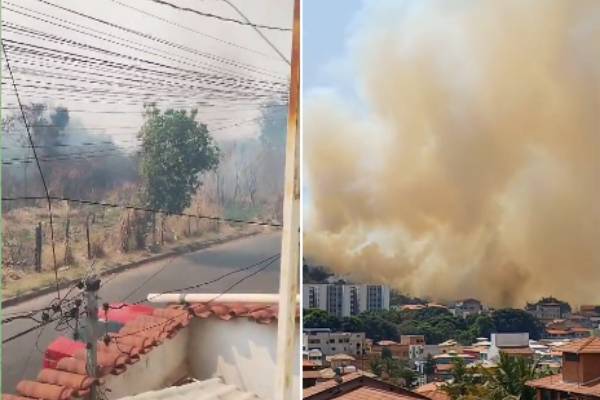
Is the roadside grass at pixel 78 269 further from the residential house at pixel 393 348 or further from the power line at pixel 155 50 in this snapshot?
the residential house at pixel 393 348

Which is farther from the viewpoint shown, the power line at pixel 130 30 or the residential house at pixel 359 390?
the residential house at pixel 359 390

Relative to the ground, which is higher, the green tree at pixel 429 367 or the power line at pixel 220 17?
the power line at pixel 220 17

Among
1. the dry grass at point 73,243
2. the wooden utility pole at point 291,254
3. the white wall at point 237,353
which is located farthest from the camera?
the wooden utility pole at point 291,254

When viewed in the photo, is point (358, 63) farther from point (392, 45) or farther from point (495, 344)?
point (495, 344)

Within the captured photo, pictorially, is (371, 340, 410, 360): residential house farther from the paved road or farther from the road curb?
the road curb

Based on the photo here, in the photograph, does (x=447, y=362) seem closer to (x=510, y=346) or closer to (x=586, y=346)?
(x=510, y=346)

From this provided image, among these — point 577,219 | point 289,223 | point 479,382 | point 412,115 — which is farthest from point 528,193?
point 289,223

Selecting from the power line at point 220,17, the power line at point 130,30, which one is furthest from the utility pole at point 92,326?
the power line at point 220,17

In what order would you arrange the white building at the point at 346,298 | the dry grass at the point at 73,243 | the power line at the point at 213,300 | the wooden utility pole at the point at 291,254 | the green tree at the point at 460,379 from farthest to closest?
the green tree at the point at 460,379, the white building at the point at 346,298, the wooden utility pole at the point at 291,254, the power line at the point at 213,300, the dry grass at the point at 73,243

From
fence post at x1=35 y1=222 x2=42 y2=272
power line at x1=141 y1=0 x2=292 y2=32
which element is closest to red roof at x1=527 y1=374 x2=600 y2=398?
power line at x1=141 y1=0 x2=292 y2=32
